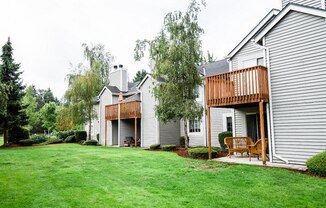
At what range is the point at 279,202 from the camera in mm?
5102

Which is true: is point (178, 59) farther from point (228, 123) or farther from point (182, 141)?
point (182, 141)

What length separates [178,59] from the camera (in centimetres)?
1434

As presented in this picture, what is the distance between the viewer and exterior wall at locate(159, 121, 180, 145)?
62.8 ft

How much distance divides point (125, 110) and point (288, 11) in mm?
15156

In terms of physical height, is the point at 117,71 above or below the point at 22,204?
above

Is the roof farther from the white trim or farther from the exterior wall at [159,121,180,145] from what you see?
the white trim

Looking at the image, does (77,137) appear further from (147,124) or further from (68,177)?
(68,177)

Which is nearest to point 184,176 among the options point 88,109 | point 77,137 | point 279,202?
point 279,202

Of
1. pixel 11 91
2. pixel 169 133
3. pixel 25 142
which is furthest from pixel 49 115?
pixel 169 133

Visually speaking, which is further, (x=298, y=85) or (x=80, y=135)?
(x=80, y=135)

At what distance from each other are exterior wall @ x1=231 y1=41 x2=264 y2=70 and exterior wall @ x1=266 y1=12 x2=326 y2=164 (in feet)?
5.91

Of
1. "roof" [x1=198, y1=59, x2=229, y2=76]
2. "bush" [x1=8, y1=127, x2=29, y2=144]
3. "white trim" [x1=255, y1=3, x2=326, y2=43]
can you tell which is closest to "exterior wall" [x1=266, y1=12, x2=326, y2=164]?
"white trim" [x1=255, y1=3, x2=326, y2=43]

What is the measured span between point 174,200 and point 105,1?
1626 centimetres

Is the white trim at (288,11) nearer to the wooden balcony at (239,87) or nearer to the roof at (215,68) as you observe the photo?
the wooden balcony at (239,87)
